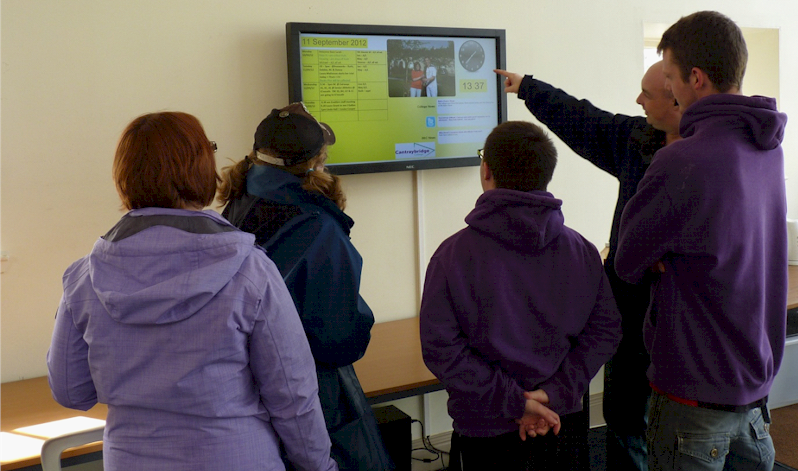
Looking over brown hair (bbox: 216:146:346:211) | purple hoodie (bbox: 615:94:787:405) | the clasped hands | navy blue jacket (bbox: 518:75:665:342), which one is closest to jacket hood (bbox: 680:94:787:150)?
purple hoodie (bbox: 615:94:787:405)

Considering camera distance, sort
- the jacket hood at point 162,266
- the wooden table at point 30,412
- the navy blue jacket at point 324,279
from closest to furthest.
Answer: the jacket hood at point 162,266 < the navy blue jacket at point 324,279 < the wooden table at point 30,412

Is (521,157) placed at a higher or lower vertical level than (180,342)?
higher

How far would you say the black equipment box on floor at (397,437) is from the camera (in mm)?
2539

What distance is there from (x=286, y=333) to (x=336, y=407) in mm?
458

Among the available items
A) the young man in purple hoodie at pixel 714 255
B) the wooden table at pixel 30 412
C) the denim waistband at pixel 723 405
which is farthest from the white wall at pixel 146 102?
the denim waistband at pixel 723 405

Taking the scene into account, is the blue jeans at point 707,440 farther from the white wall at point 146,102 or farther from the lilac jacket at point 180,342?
the white wall at point 146,102

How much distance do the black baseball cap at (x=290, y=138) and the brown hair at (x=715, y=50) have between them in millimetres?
883

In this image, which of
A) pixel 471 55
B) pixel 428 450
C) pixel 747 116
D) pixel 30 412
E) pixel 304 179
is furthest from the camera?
pixel 428 450

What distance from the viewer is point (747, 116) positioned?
1.42 meters

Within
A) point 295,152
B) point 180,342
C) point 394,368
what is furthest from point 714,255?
point 394,368

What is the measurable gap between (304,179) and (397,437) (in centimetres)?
131

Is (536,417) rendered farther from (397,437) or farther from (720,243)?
(397,437)

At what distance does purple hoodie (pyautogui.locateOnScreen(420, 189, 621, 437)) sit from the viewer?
1490 mm

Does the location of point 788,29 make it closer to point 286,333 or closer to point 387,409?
point 387,409
